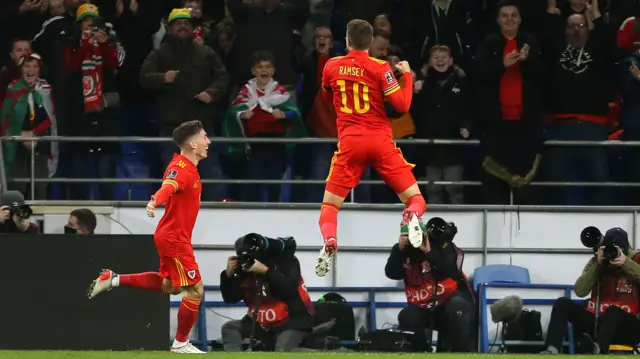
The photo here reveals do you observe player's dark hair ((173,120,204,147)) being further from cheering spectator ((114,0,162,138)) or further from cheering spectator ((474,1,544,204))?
cheering spectator ((474,1,544,204))

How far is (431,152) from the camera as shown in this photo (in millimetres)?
16484

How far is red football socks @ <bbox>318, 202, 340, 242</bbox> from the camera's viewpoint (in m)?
12.0

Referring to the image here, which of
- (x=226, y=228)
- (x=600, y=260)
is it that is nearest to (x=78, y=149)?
(x=226, y=228)

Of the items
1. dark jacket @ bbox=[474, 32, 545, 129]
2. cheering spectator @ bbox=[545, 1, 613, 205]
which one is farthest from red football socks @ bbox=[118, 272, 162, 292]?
cheering spectator @ bbox=[545, 1, 613, 205]

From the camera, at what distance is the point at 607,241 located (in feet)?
47.2

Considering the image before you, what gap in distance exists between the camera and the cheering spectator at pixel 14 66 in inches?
645

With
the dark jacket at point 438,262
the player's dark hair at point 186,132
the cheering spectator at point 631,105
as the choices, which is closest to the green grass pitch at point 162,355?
the player's dark hair at point 186,132

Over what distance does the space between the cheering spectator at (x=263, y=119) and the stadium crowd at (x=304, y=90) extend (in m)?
0.02

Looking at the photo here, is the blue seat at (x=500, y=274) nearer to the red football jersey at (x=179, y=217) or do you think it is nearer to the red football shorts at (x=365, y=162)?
the red football shorts at (x=365, y=162)

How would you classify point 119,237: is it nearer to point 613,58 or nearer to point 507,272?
point 507,272

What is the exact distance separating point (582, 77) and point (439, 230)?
8.96 ft

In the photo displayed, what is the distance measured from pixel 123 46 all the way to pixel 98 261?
380cm

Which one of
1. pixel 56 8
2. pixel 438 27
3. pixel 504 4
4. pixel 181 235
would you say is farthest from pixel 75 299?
pixel 504 4

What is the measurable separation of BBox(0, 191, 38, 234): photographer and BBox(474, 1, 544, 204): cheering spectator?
5222 millimetres
